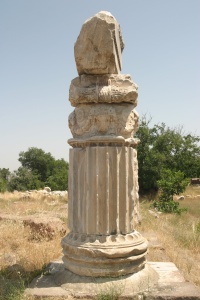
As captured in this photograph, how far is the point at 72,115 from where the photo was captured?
14.1ft

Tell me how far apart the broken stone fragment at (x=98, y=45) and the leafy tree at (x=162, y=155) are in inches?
680

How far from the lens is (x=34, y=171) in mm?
42750

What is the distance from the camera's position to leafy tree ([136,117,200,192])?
22219 millimetres

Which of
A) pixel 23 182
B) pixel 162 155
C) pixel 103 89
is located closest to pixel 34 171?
pixel 23 182

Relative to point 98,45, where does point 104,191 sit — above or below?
below

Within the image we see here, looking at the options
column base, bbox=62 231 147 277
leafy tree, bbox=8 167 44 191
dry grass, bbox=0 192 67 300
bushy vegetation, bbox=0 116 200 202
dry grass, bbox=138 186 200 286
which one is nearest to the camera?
column base, bbox=62 231 147 277

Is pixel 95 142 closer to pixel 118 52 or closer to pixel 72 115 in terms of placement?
pixel 72 115

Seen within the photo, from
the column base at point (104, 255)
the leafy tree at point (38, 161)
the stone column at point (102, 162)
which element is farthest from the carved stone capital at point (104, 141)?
the leafy tree at point (38, 161)

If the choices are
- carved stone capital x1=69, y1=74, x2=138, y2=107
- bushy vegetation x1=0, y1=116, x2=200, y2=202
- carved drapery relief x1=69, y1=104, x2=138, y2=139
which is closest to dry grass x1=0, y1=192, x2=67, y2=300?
carved drapery relief x1=69, y1=104, x2=138, y2=139

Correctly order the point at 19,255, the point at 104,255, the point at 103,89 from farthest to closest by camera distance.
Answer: the point at 19,255 → the point at 103,89 → the point at 104,255

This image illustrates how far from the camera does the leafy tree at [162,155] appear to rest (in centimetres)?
2222

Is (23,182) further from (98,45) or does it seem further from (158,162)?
(98,45)

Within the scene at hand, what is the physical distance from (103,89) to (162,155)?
64.4 feet

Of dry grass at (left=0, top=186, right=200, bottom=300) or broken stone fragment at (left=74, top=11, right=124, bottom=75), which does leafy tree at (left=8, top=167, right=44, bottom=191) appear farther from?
broken stone fragment at (left=74, top=11, right=124, bottom=75)
